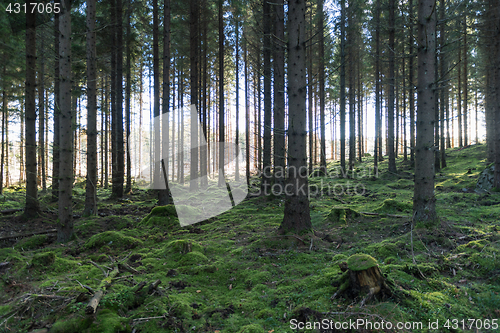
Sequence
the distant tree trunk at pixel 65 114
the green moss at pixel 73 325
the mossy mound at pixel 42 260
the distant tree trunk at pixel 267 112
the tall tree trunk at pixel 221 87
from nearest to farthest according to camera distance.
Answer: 1. the green moss at pixel 73 325
2. the mossy mound at pixel 42 260
3. the distant tree trunk at pixel 65 114
4. the distant tree trunk at pixel 267 112
5. the tall tree trunk at pixel 221 87

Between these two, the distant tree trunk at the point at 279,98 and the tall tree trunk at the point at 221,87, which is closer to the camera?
the distant tree trunk at the point at 279,98

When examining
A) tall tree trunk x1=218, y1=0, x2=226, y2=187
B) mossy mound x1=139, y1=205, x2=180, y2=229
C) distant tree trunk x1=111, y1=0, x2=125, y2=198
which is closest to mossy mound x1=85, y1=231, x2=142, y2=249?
mossy mound x1=139, y1=205, x2=180, y2=229

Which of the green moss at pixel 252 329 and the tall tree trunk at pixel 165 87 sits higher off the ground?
the tall tree trunk at pixel 165 87

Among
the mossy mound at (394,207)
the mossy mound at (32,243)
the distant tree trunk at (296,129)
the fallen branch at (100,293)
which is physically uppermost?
the distant tree trunk at (296,129)

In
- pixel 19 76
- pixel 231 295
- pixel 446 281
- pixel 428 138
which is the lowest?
pixel 231 295

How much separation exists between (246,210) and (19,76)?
14.9 m

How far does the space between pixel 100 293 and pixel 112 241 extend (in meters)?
3.41

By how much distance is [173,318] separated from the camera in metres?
3.31

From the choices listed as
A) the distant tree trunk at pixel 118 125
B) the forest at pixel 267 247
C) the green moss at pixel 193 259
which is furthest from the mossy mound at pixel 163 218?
the distant tree trunk at pixel 118 125

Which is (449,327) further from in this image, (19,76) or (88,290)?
(19,76)

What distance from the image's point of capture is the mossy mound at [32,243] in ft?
20.6

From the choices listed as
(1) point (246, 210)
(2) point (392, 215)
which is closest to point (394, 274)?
(2) point (392, 215)

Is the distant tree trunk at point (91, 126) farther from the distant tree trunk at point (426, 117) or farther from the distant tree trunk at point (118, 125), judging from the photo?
the distant tree trunk at point (426, 117)

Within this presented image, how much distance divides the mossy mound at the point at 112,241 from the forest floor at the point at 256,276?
2cm
